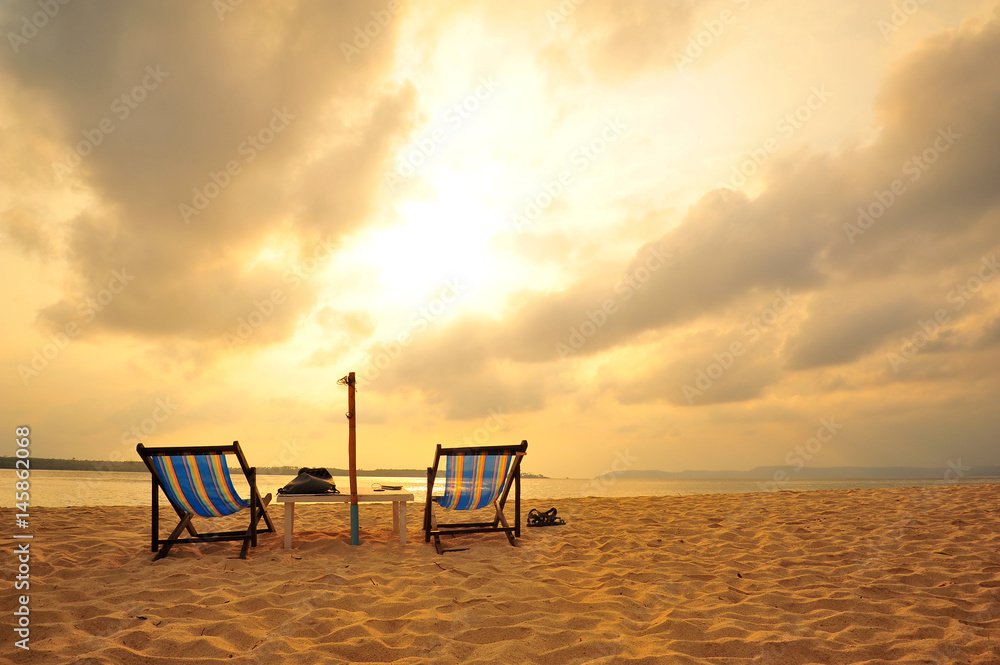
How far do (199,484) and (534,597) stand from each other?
3310 millimetres

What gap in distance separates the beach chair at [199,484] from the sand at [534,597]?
21 cm

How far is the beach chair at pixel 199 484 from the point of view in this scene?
189 inches

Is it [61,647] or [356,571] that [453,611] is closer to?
[356,571]

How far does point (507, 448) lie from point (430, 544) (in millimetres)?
1240

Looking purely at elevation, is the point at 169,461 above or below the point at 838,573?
above

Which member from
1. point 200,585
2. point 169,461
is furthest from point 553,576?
point 169,461

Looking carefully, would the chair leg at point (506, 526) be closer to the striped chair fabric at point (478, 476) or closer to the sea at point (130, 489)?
the striped chair fabric at point (478, 476)

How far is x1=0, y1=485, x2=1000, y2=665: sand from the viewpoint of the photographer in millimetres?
2684

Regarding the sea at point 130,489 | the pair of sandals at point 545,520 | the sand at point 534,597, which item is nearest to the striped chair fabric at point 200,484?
the sand at point 534,597

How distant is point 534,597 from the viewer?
3.56 metres

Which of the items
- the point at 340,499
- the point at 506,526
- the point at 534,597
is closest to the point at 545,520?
the point at 506,526

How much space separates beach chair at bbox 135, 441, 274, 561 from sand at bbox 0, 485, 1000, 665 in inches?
8.4

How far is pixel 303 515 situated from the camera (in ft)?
25.5

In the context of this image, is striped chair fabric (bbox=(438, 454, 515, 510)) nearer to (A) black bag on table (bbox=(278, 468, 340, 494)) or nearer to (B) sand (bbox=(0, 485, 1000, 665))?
(B) sand (bbox=(0, 485, 1000, 665))
